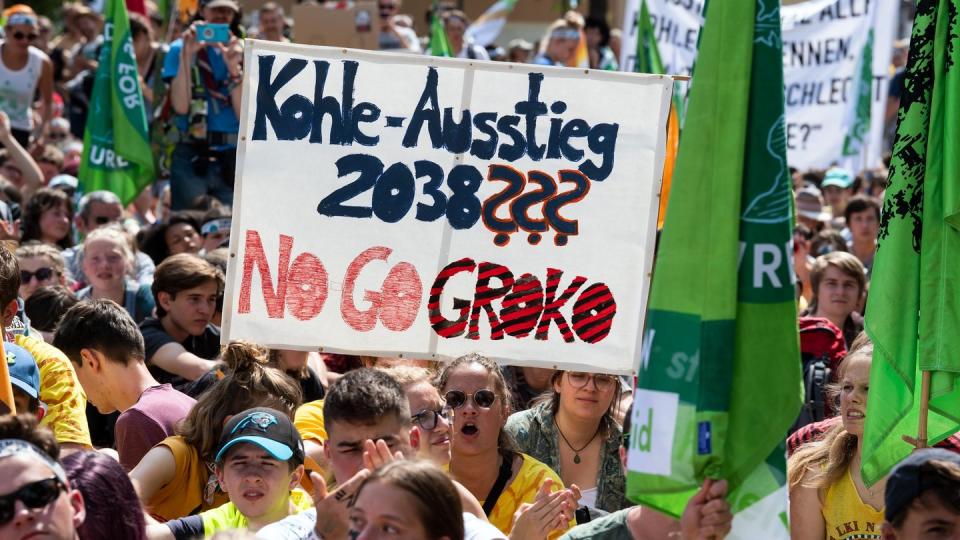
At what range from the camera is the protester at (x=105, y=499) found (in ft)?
11.9

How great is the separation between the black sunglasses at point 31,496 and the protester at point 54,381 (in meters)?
1.80

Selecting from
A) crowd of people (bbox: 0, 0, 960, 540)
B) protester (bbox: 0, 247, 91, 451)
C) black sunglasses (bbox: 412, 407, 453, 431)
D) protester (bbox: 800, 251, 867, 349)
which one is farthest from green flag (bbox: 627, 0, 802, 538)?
protester (bbox: 800, 251, 867, 349)

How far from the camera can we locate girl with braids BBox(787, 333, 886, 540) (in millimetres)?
4936

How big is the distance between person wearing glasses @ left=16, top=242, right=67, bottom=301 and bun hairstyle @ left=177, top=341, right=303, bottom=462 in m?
2.72

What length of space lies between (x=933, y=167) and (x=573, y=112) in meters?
1.68

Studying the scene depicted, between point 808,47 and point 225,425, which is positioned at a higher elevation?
point 808,47

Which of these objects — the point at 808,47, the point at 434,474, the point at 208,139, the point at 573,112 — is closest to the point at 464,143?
the point at 573,112

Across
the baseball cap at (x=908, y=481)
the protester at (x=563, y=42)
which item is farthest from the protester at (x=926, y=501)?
the protester at (x=563, y=42)

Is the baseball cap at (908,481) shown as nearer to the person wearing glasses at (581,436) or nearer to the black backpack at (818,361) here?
the person wearing glasses at (581,436)

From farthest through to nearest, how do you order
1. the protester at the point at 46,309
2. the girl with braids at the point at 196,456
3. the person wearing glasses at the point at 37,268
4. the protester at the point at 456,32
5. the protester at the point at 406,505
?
the protester at the point at 456,32 → the person wearing glasses at the point at 37,268 → the protester at the point at 46,309 → the girl with braids at the point at 196,456 → the protester at the point at 406,505

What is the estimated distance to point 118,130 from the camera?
11430mm

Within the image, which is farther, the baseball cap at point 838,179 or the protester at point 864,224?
the baseball cap at point 838,179

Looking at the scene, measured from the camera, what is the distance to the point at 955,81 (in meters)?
4.83

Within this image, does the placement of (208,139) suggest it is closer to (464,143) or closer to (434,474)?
(464,143)
